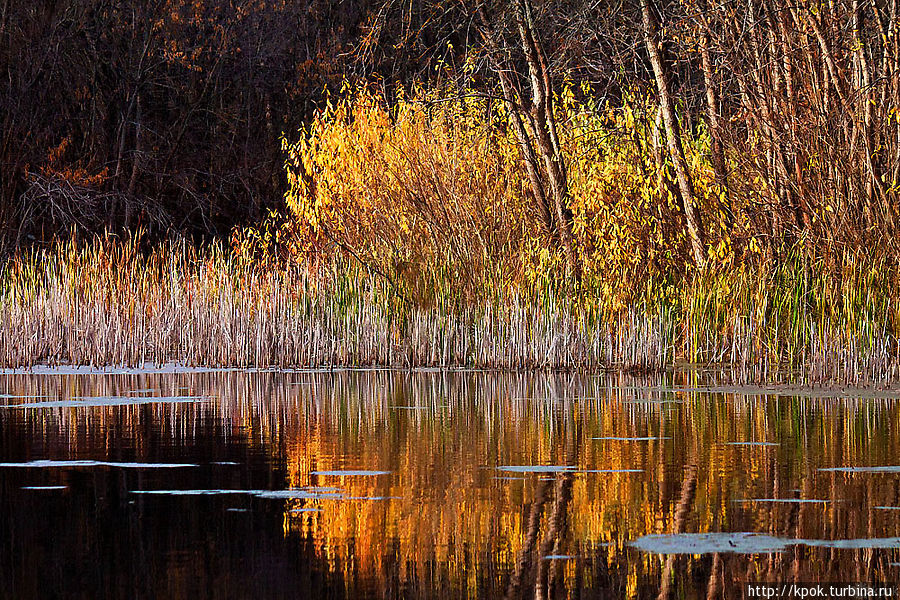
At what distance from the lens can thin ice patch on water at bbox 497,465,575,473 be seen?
6.55 m

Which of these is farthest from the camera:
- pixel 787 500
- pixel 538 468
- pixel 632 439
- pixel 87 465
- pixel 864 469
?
pixel 632 439

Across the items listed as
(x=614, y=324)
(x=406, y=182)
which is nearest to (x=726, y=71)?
(x=614, y=324)

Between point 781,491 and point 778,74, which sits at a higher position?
point 778,74

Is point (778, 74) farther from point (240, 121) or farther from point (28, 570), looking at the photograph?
point (240, 121)

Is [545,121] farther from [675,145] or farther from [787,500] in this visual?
[787,500]

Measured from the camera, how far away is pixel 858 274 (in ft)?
36.8

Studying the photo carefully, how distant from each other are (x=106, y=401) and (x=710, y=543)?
5.97m

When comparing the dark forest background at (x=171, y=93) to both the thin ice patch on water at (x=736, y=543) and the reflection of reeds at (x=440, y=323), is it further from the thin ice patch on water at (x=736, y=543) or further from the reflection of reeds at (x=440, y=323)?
the thin ice patch on water at (x=736, y=543)

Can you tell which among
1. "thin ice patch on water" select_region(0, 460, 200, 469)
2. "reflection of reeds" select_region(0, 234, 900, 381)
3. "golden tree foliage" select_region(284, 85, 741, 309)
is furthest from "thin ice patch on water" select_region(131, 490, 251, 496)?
"golden tree foliage" select_region(284, 85, 741, 309)

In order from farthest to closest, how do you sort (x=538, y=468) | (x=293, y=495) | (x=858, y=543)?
(x=538, y=468) < (x=293, y=495) < (x=858, y=543)

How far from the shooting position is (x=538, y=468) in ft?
21.8

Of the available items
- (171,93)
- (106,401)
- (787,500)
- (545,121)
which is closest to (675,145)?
(545,121)

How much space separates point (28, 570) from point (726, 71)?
31.4 ft

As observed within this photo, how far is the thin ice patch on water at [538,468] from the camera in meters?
6.55
